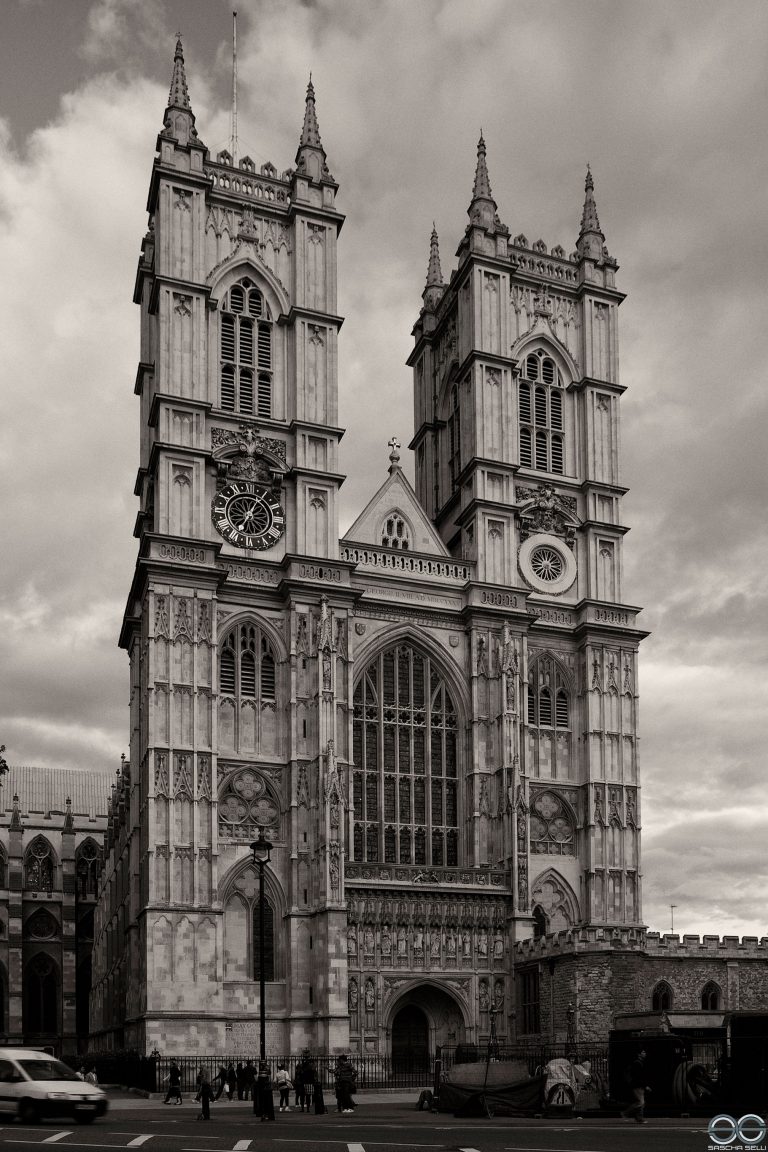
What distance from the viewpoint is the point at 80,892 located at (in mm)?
89000

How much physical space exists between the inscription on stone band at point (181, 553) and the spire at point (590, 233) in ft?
78.1

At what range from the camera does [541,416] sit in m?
61.3

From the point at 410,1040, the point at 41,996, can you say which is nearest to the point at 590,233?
the point at 410,1040

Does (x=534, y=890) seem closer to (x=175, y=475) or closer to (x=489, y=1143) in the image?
(x=175, y=475)

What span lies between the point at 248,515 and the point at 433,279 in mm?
21168

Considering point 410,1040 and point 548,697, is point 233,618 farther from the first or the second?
point 410,1040

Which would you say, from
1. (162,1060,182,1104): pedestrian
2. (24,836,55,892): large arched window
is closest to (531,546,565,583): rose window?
(162,1060,182,1104): pedestrian

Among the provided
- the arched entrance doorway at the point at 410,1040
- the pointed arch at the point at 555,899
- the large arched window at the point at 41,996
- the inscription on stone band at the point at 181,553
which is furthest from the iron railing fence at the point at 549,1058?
the large arched window at the point at 41,996

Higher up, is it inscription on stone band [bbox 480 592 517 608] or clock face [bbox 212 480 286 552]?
clock face [bbox 212 480 286 552]

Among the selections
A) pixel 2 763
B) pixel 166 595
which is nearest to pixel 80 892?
pixel 166 595

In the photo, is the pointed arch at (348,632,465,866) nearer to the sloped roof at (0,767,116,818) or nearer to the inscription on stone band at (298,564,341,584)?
the inscription on stone band at (298,564,341,584)

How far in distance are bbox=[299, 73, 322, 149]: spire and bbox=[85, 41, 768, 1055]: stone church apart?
2.9 inches

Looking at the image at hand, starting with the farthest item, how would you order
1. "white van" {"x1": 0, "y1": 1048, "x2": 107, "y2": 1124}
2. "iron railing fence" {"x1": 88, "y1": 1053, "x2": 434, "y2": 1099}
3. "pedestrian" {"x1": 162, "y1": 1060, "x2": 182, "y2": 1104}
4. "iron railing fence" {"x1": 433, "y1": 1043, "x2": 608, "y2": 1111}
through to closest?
"iron railing fence" {"x1": 88, "y1": 1053, "x2": 434, "y2": 1099}, "pedestrian" {"x1": 162, "y1": 1060, "x2": 182, "y2": 1104}, "iron railing fence" {"x1": 433, "y1": 1043, "x2": 608, "y2": 1111}, "white van" {"x1": 0, "y1": 1048, "x2": 107, "y2": 1124}

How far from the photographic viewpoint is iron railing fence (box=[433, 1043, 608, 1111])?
32.0 meters
